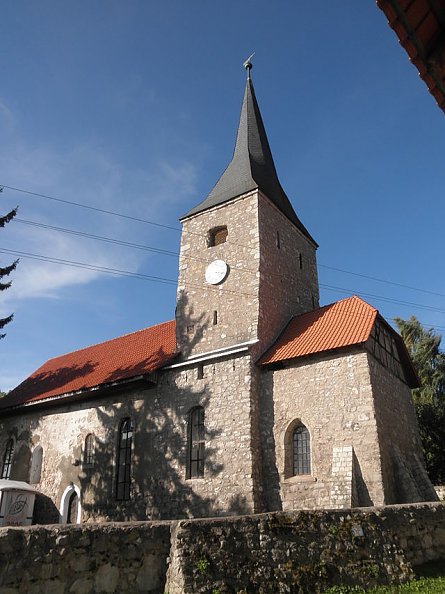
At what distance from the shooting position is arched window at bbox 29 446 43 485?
783 inches

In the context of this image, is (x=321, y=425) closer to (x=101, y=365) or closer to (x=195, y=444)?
(x=195, y=444)

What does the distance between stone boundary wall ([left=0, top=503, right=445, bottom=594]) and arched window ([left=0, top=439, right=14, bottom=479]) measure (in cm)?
1769

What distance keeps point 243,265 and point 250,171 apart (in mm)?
4824

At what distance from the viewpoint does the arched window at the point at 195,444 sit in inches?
622

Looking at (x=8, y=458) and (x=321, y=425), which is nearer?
(x=321, y=425)

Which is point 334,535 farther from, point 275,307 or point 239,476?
point 275,307


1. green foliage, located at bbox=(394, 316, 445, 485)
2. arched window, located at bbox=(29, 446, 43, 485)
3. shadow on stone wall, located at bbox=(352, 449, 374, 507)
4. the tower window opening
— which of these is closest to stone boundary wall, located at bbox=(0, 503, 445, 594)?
shadow on stone wall, located at bbox=(352, 449, 374, 507)

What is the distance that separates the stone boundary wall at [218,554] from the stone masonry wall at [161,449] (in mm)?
6544

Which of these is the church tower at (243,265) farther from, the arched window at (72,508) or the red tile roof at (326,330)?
the arched window at (72,508)

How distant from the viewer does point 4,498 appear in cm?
1716

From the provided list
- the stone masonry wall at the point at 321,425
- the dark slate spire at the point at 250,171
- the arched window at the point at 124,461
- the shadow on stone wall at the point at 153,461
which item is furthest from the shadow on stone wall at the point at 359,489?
the dark slate spire at the point at 250,171

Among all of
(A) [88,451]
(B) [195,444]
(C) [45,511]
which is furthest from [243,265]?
(C) [45,511]

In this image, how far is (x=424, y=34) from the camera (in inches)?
142

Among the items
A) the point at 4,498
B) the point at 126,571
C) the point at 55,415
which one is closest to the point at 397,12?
the point at 126,571
